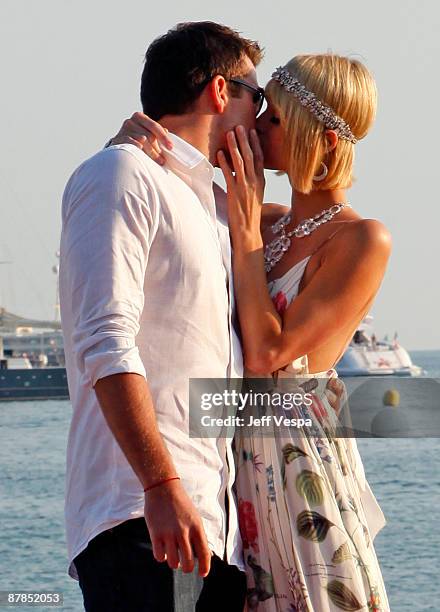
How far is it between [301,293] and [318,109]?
1.32 ft

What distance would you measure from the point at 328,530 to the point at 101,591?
21.3 inches

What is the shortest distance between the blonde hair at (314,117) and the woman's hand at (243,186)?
0.30 feet

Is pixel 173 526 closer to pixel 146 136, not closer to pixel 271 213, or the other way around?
pixel 146 136

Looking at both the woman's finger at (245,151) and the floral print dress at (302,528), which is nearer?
the floral print dress at (302,528)

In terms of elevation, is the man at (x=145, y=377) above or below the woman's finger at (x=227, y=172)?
below

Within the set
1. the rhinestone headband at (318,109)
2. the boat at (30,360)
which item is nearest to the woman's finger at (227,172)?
the rhinestone headband at (318,109)

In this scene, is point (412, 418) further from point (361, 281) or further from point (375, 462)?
point (361, 281)

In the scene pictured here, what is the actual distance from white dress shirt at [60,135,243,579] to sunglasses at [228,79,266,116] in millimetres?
314

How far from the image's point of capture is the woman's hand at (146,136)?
2.56 m

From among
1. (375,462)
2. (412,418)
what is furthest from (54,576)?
(412,418)

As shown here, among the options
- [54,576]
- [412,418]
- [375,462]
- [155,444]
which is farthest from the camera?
[412,418]

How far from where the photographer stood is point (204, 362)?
2.45 metres

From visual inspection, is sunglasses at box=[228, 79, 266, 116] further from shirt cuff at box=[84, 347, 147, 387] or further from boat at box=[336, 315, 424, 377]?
boat at box=[336, 315, 424, 377]

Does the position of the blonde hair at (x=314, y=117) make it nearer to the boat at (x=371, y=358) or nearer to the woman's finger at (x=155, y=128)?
the woman's finger at (x=155, y=128)
